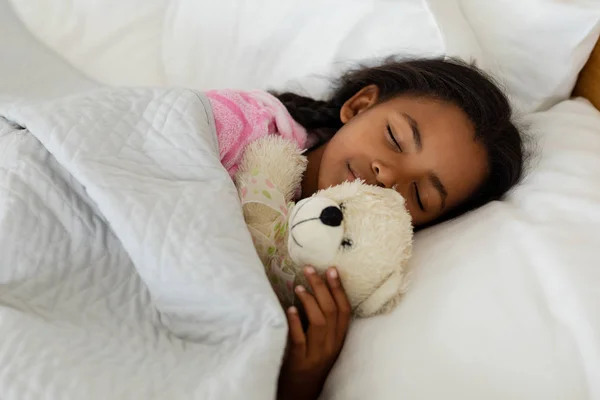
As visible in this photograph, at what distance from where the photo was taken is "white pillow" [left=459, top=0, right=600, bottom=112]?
1035 millimetres

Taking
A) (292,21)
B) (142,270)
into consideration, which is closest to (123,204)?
(142,270)

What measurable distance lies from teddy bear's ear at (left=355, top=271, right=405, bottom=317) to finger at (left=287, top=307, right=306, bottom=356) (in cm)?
9

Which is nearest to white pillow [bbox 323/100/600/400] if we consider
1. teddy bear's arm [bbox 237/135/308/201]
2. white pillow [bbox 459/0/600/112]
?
teddy bear's arm [bbox 237/135/308/201]

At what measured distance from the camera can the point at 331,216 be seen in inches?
26.4

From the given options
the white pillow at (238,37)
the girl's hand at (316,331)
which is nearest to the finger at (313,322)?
the girl's hand at (316,331)

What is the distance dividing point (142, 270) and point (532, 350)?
46 cm

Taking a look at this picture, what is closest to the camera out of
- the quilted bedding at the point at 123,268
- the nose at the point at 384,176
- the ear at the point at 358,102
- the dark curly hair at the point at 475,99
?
the quilted bedding at the point at 123,268

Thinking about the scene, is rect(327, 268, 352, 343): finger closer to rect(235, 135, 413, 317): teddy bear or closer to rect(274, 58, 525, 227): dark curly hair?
rect(235, 135, 413, 317): teddy bear

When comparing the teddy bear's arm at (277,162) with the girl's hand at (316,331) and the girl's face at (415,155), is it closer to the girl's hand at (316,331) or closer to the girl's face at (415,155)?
the girl's face at (415,155)

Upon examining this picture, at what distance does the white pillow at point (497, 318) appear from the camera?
1.99 feet

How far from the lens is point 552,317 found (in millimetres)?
655

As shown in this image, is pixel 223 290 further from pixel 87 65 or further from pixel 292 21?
pixel 87 65

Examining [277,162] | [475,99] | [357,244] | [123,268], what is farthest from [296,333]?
[475,99]

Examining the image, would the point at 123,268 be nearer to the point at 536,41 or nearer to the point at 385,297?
the point at 385,297
